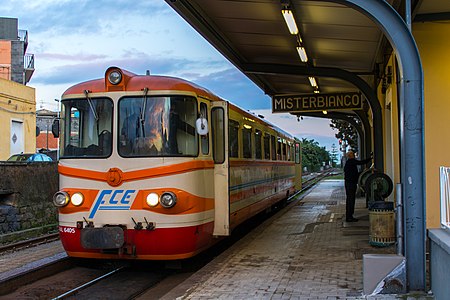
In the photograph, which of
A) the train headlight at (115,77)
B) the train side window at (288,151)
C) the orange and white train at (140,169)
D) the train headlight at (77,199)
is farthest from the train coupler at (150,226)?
the train side window at (288,151)

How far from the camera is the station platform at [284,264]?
666cm

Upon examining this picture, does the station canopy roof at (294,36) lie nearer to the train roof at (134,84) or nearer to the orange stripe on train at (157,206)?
the train roof at (134,84)

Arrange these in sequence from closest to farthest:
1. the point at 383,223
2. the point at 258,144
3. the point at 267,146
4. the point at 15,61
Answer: the point at 383,223 → the point at 258,144 → the point at 267,146 → the point at 15,61

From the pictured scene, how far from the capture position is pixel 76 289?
310 inches

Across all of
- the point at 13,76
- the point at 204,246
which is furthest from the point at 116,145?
the point at 13,76

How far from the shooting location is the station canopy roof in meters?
9.20

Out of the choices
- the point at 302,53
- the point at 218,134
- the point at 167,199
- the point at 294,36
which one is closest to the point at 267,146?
the point at 302,53

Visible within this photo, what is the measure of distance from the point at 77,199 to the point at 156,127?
1.58m

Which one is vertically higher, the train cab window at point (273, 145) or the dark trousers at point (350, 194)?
the train cab window at point (273, 145)

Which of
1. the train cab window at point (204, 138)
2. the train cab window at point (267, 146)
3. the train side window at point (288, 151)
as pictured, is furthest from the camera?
the train side window at point (288, 151)

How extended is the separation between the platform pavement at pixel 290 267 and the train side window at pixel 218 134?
5.57 feet

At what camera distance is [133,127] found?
8.16 meters

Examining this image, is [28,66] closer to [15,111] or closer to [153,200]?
[15,111]

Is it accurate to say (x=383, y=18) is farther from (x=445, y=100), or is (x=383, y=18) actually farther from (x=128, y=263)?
(x=128, y=263)
